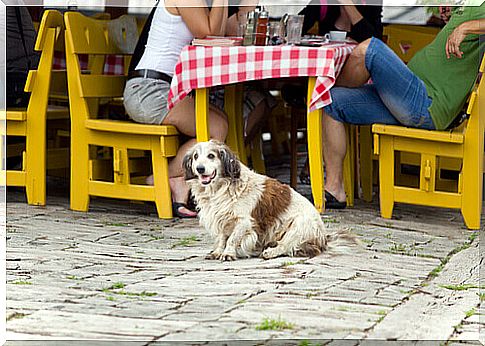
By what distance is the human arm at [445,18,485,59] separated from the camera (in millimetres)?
5625

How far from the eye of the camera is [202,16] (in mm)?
5797

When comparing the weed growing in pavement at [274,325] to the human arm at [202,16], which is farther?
the human arm at [202,16]

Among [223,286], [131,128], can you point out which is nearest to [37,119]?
[131,128]

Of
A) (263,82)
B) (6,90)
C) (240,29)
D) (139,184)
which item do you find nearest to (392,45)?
(263,82)

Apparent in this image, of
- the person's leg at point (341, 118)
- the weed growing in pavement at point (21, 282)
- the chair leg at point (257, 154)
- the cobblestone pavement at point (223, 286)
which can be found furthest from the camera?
the chair leg at point (257, 154)

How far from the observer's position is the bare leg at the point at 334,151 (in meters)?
6.14

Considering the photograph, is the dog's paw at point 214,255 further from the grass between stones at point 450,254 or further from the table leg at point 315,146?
the table leg at point 315,146

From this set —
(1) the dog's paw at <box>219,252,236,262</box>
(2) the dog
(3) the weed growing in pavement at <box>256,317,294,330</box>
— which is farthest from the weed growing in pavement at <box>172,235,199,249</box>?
(3) the weed growing in pavement at <box>256,317,294,330</box>

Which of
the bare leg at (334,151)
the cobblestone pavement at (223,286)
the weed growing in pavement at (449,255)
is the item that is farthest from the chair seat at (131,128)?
the weed growing in pavement at (449,255)

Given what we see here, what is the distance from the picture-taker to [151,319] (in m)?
3.50

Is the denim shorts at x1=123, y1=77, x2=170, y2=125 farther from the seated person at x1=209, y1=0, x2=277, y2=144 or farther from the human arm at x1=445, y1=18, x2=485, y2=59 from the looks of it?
the human arm at x1=445, y1=18, x2=485, y2=59

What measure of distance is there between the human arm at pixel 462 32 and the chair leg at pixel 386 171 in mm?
642

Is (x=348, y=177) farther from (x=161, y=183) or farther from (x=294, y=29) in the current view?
(x=161, y=183)

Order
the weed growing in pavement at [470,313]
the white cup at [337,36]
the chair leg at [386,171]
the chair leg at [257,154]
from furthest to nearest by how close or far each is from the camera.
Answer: the chair leg at [257,154] < the white cup at [337,36] < the chair leg at [386,171] < the weed growing in pavement at [470,313]
